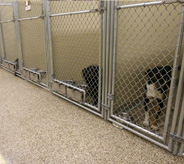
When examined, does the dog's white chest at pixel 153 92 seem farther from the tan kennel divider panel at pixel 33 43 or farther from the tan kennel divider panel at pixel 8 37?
the tan kennel divider panel at pixel 8 37

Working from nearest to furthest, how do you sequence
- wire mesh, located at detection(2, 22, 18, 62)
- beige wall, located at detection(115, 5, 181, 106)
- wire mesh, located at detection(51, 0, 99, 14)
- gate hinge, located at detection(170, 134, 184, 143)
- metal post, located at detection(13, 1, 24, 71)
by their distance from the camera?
gate hinge, located at detection(170, 134, 184, 143), beige wall, located at detection(115, 5, 181, 106), wire mesh, located at detection(51, 0, 99, 14), metal post, located at detection(13, 1, 24, 71), wire mesh, located at detection(2, 22, 18, 62)

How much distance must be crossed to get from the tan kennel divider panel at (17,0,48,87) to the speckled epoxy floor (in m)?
0.77

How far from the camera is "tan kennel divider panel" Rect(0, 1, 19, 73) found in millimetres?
3277

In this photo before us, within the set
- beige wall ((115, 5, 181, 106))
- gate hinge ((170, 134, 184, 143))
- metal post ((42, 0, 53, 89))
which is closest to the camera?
gate hinge ((170, 134, 184, 143))

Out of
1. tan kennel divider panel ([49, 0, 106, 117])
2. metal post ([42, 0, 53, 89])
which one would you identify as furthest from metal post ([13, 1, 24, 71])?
tan kennel divider panel ([49, 0, 106, 117])

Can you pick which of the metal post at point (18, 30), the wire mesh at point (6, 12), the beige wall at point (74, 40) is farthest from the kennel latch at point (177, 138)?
the wire mesh at point (6, 12)

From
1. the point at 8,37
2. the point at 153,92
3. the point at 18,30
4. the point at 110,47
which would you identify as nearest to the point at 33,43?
the point at 18,30

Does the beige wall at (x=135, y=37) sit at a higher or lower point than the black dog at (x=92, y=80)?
higher

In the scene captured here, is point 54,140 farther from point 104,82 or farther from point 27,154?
point 104,82

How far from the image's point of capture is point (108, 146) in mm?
1289

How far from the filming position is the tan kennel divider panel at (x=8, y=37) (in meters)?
3.28

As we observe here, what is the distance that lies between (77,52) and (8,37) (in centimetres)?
241

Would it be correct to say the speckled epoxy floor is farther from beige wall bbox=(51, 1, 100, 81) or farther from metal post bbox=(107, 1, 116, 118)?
beige wall bbox=(51, 1, 100, 81)

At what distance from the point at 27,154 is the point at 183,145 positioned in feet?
3.88
